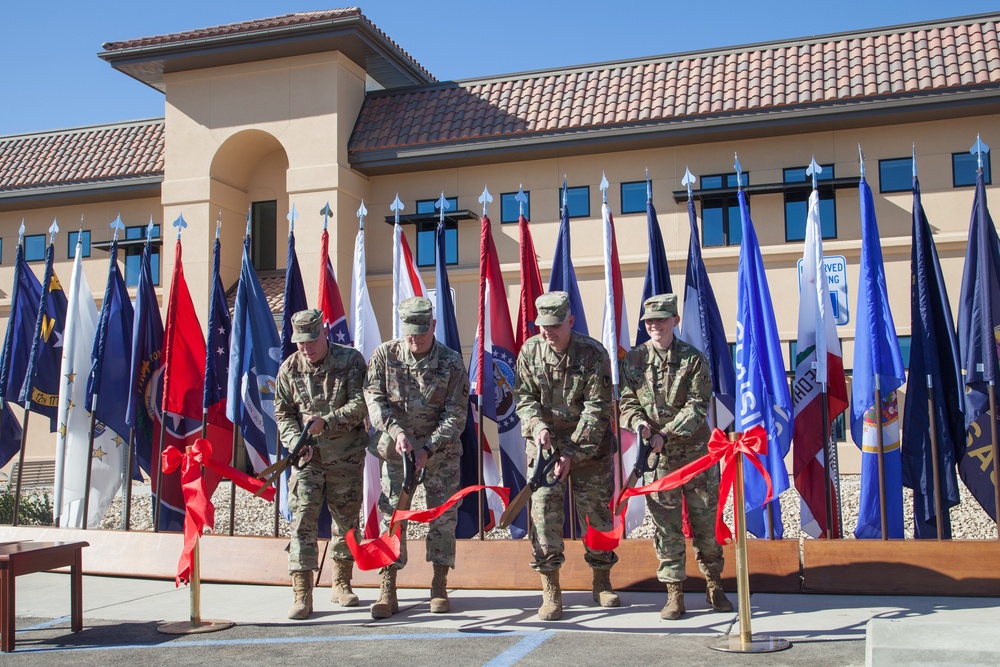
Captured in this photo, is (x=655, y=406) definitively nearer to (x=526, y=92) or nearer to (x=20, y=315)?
(x=20, y=315)

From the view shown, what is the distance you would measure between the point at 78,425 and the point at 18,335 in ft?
4.29

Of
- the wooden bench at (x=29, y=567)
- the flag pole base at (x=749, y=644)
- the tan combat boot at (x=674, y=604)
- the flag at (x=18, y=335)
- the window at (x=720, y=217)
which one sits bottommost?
the flag pole base at (x=749, y=644)

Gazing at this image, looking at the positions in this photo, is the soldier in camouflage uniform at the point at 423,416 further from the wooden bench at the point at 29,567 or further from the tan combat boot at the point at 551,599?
the wooden bench at the point at 29,567

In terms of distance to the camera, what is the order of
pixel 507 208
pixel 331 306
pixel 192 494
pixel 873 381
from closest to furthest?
pixel 192 494, pixel 873 381, pixel 331 306, pixel 507 208

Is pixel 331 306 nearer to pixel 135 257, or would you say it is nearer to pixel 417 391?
pixel 417 391

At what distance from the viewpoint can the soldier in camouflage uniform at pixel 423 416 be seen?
656 cm

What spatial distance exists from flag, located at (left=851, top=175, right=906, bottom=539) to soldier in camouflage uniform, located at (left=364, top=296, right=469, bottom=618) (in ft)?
10.4

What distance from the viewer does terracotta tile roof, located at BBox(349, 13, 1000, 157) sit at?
16.4 meters

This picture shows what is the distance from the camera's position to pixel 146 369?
9.68m

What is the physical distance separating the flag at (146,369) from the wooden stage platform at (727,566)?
Answer: 1714 millimetres

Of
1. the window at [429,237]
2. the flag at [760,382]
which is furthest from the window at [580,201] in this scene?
the flag at [760,382]

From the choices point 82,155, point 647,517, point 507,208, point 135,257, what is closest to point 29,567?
point 647,517

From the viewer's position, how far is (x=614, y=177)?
18.4m

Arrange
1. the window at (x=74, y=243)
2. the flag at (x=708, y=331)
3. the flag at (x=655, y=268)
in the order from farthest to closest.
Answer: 1. the window at (x=74, y=243)
2. the flag at (x=655, y=268)
3. the flag at (x=708, y=331)
